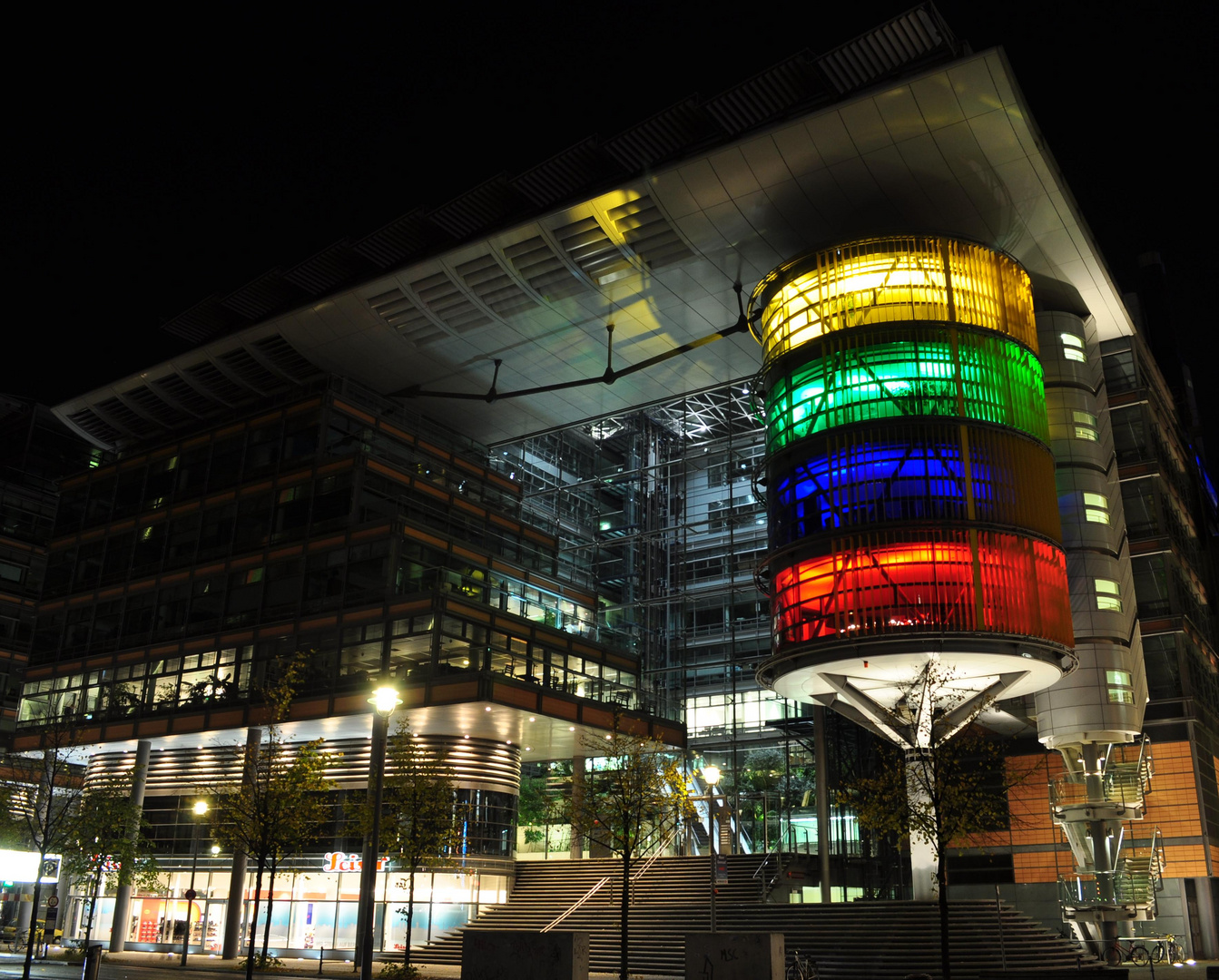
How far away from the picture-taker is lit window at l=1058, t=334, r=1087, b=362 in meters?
48.3

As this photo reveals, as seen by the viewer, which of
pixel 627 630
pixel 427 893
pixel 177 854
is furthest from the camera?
pixel 627 630

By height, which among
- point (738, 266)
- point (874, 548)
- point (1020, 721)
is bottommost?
point (1020, 721)

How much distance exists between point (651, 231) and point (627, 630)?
26524 millimetres

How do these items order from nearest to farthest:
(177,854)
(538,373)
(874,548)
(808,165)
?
(874,548)
(808,165)
(177,854)
(538,373)

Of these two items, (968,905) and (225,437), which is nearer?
(968,905)

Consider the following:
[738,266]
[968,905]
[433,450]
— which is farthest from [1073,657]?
[433,450]

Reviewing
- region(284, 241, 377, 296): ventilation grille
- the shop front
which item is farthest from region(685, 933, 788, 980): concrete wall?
region(284, 241, 377, 296): ventilation grille

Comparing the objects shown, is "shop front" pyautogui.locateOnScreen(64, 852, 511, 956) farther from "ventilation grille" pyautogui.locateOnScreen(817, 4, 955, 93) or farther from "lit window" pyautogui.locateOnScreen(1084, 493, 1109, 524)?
"ventilation grille" pyautogui.locateOnScreen(817, 4, 955, 93)

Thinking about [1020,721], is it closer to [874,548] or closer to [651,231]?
[874,548]

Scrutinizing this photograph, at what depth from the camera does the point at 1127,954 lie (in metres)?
42.3

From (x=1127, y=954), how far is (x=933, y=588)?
16141mm

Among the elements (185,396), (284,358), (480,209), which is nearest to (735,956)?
(480,209)

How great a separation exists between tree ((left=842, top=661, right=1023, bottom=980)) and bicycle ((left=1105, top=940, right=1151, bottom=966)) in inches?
234

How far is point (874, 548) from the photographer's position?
39.9m
